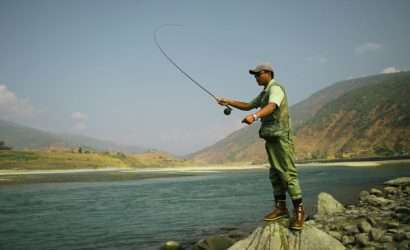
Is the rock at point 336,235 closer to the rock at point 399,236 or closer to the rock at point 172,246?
the rock at point 399,236

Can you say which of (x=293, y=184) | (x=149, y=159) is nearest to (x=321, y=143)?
(x=149, y=159)

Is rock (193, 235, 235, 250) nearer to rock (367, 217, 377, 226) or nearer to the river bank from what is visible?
rock (367, 217, 377, 226)

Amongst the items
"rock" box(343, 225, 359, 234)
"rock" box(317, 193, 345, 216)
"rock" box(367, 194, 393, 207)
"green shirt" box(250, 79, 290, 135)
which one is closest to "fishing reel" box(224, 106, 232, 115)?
"green shirt" box(250, 79, 290, 135)

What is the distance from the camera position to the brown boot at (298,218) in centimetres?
654

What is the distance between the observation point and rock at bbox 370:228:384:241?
8.63 metres

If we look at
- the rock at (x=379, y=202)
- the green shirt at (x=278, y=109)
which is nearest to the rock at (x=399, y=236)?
the green shirt at (x=278, y=109)

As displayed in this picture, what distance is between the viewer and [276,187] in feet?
22.0

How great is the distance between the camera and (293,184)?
6.35 metres

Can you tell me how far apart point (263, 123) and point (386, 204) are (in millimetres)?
10342

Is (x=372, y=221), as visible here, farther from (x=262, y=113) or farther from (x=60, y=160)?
(x=60, y=160)

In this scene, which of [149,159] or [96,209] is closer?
[96,209]

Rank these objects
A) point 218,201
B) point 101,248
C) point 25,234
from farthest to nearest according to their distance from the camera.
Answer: point 218,201 → point 25,234 → point 101,248

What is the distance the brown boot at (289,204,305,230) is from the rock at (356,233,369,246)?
2.72 m

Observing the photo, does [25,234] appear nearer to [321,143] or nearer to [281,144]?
[281,144]
